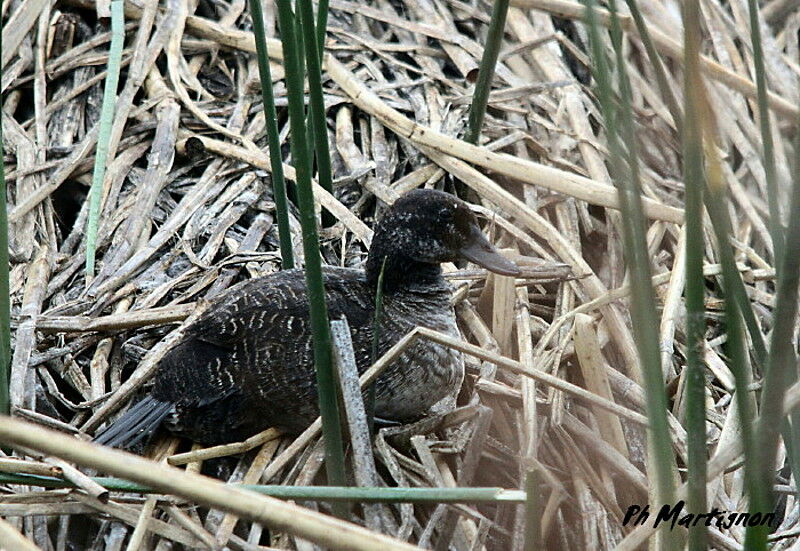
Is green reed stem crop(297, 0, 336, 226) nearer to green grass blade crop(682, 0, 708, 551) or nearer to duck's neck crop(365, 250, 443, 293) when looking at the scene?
duck's neck crop(365, 250, 443, 293)

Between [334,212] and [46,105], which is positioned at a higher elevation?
[46,105]

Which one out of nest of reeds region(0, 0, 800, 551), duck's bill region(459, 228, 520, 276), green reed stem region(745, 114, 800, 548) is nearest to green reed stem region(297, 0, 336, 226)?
nest of reeds region(0, 0, 800, 551)

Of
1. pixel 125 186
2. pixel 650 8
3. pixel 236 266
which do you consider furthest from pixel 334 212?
pixel 650 8

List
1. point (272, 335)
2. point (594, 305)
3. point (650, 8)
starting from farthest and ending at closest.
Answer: point (650, 8)
point (594, 305)
point (272, 335)

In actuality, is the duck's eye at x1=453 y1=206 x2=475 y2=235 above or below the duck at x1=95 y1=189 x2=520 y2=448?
above

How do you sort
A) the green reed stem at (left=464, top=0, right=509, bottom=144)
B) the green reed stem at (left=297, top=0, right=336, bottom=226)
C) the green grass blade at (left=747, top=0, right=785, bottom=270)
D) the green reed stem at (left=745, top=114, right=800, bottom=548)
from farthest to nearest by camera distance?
the green reed stem at (left=464, top=0, right=509, bottom=144)
the green reed stem at (left=297, top=0, right=336, bottom=226)
the green grass blade at (left=747, top=0, right=785, bottom=270)
the green reed stem at (left=745, top=114, right=800, bottom=548)

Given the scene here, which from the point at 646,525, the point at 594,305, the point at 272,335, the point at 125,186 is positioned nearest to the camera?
the point at 646,525

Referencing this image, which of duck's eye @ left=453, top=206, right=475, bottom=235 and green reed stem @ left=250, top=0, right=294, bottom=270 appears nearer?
green reed stem @ left=250, top=0, right=294, bottom=270

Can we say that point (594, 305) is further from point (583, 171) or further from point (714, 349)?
point (583, 171)
